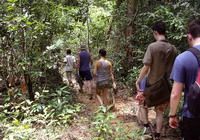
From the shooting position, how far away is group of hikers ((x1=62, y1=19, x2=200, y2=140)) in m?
3.99

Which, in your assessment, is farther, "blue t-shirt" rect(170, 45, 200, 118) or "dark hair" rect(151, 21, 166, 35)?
"dark hair" rect(151, 21, 166, 35)

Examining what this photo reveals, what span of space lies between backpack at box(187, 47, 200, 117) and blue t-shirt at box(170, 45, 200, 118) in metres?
0.05

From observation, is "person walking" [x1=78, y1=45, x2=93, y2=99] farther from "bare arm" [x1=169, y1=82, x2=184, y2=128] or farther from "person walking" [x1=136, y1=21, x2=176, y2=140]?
"bare arm" [x1=169, y1=82, x2=184, y2=128]

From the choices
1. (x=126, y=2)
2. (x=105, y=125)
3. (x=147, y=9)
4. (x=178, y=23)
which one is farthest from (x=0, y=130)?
(x=126, y=2)

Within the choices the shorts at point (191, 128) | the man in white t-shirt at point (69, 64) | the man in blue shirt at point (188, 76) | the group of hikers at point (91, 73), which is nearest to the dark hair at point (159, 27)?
the man in blue shirt at point (188, 76)


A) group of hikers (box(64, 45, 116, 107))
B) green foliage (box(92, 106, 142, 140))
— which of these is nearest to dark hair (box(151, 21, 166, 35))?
green foliage (box(92, 106, 142, 140))

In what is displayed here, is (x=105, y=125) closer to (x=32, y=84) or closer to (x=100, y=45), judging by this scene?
(x=32, y=84)

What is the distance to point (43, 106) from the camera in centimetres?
811

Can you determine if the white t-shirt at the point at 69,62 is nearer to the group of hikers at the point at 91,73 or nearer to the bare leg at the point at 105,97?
the group of hikers at the point at 91,73

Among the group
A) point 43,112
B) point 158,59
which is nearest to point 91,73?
point 43,112

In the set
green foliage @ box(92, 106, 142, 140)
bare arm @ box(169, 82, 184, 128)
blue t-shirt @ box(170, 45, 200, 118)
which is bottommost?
green foliage @ box(92, 106, 142, 140)

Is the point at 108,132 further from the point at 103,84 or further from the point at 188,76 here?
the point at 103,84

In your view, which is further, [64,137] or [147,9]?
[147,9]

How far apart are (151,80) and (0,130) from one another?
9.83 feet
